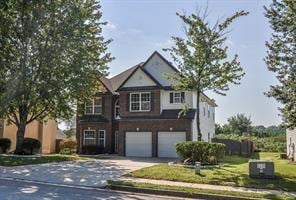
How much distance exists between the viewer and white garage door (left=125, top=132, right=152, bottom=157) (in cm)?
2970

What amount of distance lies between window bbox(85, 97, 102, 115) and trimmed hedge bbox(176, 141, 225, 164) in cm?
1507

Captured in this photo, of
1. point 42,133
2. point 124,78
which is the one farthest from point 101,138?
point 42,133

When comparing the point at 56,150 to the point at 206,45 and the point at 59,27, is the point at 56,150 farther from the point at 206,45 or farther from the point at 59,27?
the point at 206,45

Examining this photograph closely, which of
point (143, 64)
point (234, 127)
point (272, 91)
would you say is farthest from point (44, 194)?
point (234, 127)

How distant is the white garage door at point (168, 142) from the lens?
28.6m

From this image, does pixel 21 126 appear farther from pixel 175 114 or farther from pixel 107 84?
pixel 175 114

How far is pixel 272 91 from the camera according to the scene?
17.4 metres

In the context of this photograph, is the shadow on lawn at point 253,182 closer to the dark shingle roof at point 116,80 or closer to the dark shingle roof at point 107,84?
the dark shingle roof at point 107,84

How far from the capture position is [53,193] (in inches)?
461

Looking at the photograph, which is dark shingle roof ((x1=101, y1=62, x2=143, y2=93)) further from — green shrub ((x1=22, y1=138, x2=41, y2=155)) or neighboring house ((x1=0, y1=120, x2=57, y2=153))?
green shrub ((x1=22, y1=138, x2=41, y2=155))

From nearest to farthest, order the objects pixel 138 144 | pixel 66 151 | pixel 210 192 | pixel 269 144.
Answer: pixel 210 192 → pixel 138 144 → pixel 66 151 → pixel 269 144

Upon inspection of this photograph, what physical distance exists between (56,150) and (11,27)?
59.1ft

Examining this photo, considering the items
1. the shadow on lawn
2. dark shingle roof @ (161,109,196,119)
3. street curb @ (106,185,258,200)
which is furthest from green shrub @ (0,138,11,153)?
the shadow on lawn

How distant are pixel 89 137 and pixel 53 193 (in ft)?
74.3
